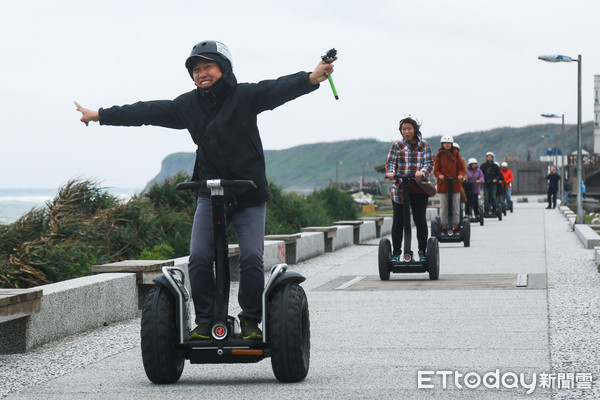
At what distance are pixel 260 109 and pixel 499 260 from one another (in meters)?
9.88

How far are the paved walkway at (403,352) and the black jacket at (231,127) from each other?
1.16 m

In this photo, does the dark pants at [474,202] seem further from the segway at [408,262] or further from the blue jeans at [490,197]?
the segway at [408,262]

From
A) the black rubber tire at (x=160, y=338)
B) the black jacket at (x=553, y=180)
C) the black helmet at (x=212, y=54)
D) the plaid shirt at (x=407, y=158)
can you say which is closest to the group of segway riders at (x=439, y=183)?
the plaid shirt at (x=407, y=158)

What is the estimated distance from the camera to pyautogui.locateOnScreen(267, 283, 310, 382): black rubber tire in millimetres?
5918

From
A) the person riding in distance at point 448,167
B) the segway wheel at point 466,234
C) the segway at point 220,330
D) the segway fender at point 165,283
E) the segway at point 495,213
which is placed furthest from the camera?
the segway at point 495,213

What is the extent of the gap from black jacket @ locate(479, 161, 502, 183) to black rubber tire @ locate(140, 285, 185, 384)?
2588 cm

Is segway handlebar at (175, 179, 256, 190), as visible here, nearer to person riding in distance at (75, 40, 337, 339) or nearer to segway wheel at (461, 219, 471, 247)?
person riding in distance at (75, 40, 337, 339)

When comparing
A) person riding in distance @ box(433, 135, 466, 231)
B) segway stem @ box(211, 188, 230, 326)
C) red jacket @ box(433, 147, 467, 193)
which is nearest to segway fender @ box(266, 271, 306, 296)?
segway stem @ box(211, 188, 230, 326)

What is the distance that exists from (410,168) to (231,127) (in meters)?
6.10

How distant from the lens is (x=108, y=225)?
13.6 meters

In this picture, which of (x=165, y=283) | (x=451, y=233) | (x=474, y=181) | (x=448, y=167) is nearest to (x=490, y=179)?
(x=474, y=181)

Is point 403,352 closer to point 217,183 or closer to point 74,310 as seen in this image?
point 217,183

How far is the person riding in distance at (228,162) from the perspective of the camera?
614 cm

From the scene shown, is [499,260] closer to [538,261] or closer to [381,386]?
[538,261]
